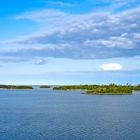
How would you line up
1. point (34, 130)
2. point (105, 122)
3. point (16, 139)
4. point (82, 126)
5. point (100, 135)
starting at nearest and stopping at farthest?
point (16, 139) → point (100, 135) → point (34, 130) → point (82, 126) → point (105, 122)

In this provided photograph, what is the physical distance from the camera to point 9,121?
7138 centimetres

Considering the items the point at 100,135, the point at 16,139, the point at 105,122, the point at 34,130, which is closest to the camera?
the point at 16,139

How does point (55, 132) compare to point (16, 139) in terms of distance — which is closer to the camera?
point (16, 139)

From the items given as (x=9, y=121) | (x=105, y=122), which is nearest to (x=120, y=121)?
(x=105, y=122)

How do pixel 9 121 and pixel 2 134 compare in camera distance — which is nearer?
pixel 2 134

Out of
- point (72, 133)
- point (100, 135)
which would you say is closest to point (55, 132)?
point (72, 133)

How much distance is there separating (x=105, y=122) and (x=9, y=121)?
19072 millimetres

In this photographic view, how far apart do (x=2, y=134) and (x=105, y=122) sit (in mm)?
22250

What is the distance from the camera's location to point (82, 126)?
2527 inches

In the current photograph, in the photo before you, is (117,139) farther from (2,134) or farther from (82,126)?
(2,134)

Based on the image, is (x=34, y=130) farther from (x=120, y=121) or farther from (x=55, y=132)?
(x=120, y=121)

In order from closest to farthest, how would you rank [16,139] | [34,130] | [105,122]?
[16,139]
[34,130]
[105,122]

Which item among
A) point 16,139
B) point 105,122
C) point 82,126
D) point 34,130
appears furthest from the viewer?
point 105,122

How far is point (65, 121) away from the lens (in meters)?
71.0
